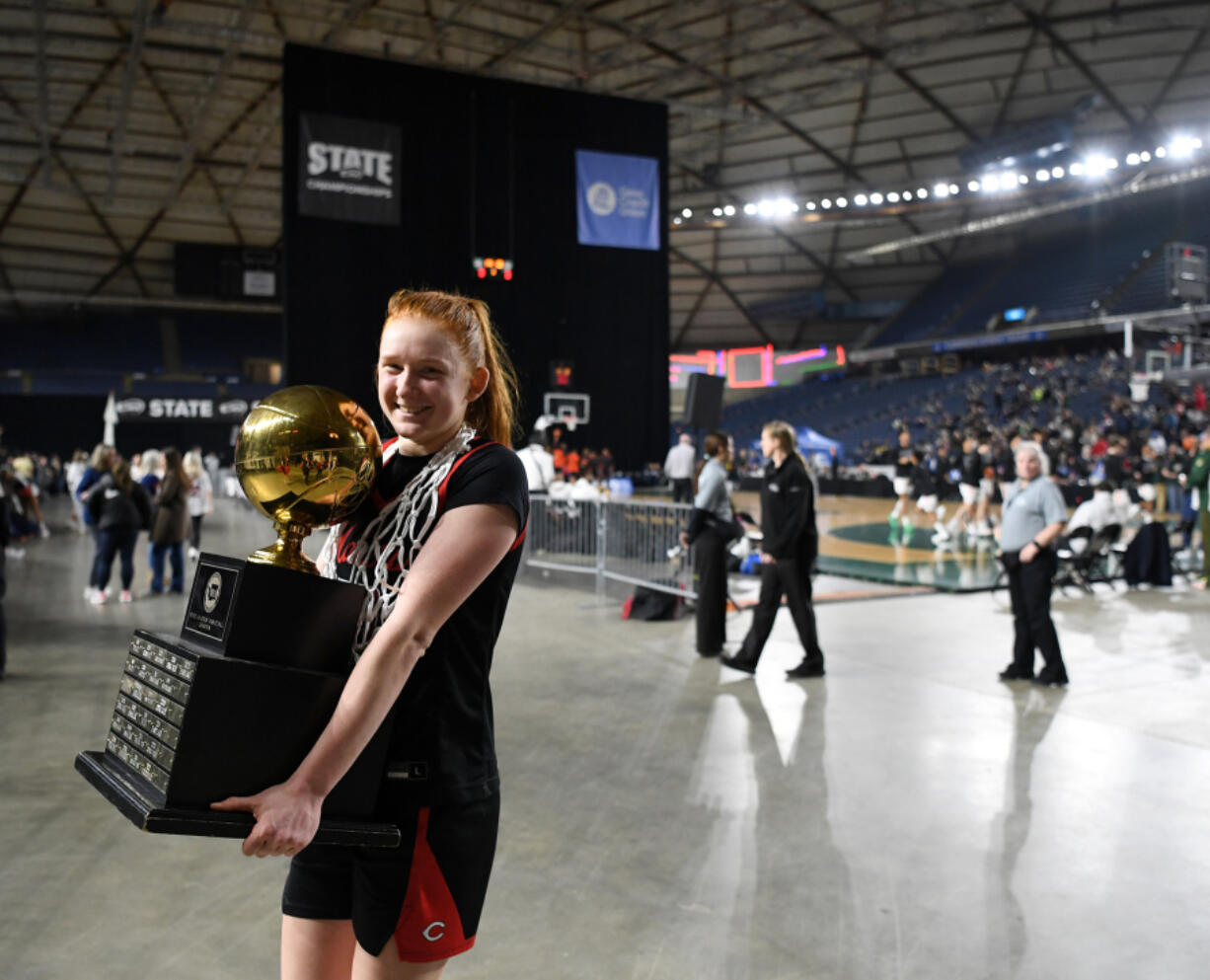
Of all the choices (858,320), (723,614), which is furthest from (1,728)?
(858,320)

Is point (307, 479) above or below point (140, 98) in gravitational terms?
below

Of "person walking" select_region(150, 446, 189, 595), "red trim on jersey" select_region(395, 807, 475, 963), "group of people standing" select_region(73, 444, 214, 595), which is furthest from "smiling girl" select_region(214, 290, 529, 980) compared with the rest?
"person walking" select_region(150, 446, 189, 595)

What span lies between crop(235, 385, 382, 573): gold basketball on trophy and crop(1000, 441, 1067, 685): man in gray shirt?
5501 mm

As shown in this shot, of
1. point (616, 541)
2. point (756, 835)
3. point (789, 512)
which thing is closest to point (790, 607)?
point (789, 512)

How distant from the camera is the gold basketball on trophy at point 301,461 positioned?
1.31 meters

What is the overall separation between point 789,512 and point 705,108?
16.3 m

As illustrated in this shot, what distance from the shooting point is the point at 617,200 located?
1662 cm

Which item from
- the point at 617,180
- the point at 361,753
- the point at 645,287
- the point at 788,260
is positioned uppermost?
the point at 788,260

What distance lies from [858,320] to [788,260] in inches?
237

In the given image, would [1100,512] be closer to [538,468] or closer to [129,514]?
[538,468]

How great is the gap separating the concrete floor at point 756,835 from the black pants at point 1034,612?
32cm

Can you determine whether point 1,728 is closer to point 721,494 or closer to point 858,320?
point 721,494

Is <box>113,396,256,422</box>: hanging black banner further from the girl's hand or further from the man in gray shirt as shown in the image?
the girl's hand

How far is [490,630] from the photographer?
4.84ft
